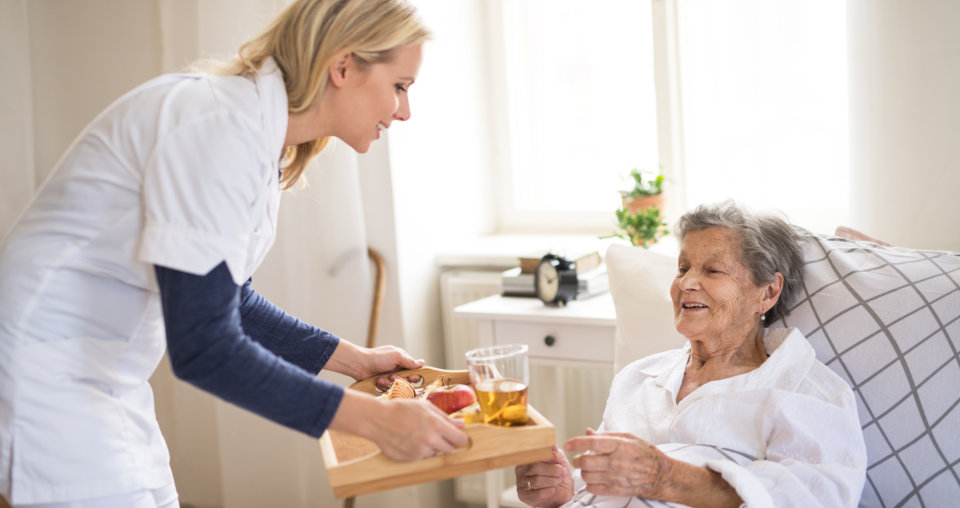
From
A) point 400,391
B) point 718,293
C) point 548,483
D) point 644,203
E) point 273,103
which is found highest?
point 273,103

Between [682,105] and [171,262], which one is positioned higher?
[682,105]

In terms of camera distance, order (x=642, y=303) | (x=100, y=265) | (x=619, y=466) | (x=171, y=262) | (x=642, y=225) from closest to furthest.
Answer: (x=171, y=262)
(x=100, y=265)
(x=619, y=466)
(x=642, y=303)
(x=642, y=225)

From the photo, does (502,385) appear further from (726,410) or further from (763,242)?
(763,242)

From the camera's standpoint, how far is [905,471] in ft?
5.05

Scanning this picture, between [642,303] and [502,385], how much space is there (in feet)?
2.66

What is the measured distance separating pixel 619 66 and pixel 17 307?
7.42ft

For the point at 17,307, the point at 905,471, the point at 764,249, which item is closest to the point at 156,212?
the point at 17,307

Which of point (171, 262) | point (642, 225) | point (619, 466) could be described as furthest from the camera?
point (642, 225)

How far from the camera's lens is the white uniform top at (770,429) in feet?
4.67

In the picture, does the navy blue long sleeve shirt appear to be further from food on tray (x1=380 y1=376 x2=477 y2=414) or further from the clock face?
the clock face

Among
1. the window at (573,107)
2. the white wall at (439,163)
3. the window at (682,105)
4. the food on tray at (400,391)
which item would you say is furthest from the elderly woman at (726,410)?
the window at (573,107)

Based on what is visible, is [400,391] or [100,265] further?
[400,391]

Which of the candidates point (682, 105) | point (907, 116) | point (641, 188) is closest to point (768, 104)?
point (682, 105)

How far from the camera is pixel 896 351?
5.25 ft
